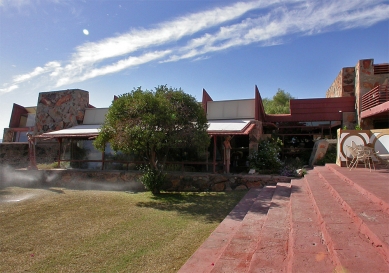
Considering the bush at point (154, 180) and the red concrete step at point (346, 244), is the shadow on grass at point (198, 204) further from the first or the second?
the red concrete step at point (346, 244)

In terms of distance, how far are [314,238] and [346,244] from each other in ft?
2.11

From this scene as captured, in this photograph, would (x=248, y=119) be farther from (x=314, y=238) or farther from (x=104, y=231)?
(x=314, y=238)

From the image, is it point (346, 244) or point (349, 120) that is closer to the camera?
point (346, 244)

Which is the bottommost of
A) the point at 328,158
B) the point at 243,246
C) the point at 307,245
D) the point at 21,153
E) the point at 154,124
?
the point at 243,246

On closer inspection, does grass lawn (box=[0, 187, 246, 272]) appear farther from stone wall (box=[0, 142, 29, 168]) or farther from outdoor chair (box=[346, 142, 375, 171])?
stone wall (box=[0, 142, 29, 168])

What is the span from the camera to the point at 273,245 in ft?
13.9

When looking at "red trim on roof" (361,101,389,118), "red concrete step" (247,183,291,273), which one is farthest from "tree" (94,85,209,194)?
"red trim on roof" (361,101,389,118)

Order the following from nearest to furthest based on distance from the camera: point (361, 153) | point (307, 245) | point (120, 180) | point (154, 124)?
point (307, 245) < point (361, 153) < point (154, 124) < point (120, 180)

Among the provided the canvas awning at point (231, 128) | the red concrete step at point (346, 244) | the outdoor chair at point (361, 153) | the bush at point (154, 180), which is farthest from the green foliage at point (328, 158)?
the red concrete step at point (346, 244)

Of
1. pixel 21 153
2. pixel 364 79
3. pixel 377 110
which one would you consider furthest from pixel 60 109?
pixel 364 79

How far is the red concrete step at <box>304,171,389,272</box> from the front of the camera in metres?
2.78

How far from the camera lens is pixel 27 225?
262 inches

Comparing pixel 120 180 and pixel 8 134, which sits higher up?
pixel 8 134

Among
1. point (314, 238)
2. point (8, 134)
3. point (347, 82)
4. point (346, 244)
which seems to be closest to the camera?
point (346, 244)
